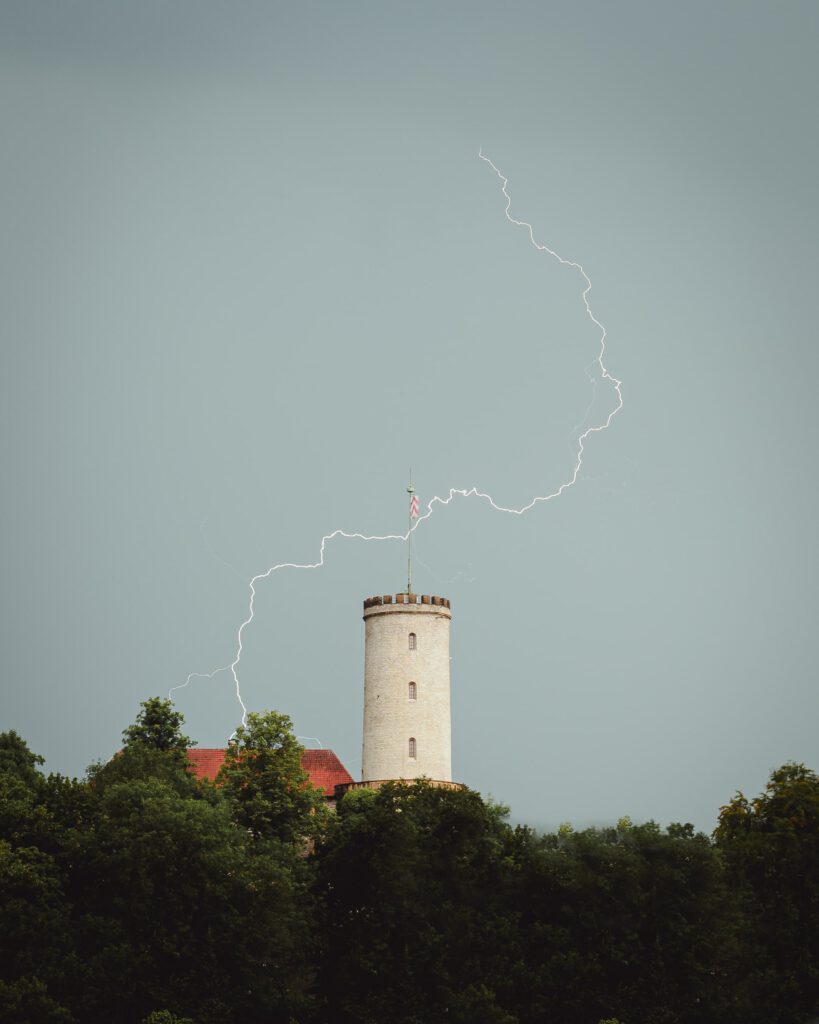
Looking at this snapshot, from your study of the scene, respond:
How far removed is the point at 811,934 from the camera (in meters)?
66.7

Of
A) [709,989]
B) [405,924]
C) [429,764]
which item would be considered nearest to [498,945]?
[405,924]

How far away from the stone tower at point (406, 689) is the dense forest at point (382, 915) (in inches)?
835

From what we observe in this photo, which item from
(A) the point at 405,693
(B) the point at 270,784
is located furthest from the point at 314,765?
(B) the point at 270,784

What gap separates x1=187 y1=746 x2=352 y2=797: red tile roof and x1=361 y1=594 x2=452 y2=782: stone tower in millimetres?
4094

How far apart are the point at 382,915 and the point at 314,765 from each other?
116ft

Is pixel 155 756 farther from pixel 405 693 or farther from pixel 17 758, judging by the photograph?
pixel 405 693

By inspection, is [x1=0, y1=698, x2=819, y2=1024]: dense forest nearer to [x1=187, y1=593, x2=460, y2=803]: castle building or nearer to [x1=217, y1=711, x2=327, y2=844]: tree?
[x1=217, y1=711, x2=327, y2=844]: tree

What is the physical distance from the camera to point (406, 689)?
302 ft

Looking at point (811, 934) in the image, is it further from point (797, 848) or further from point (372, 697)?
point (372, 697)

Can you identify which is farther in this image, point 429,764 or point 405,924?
point 429,764

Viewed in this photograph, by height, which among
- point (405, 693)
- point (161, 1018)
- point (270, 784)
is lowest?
point (161, 1018)

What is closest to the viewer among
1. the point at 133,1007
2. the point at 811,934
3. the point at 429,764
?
the point at 133,1007

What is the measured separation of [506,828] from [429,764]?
2243cm

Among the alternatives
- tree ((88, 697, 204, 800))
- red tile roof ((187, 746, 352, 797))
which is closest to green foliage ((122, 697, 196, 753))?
tree ((88, 697, 204, 800))
